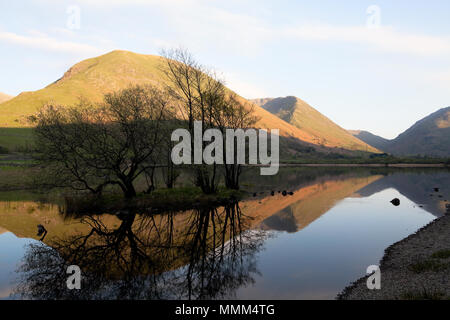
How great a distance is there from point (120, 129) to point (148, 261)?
80.3 ft

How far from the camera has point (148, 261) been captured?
22.2 metres

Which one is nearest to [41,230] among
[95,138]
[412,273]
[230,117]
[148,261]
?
[95,138]

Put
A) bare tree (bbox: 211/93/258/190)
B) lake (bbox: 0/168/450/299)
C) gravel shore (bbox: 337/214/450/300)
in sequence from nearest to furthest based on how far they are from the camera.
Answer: gravel shore (bbox: 337/214/450/300) < lake (bbox: 0/168/450/299) < bare tree (bbox: 211/93/258/190)

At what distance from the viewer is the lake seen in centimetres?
1762

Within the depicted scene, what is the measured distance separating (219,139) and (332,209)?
21778mm

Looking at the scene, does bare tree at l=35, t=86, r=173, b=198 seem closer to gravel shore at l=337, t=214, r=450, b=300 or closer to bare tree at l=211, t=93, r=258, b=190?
bare tree at l=211, t=93, r=258, b=190

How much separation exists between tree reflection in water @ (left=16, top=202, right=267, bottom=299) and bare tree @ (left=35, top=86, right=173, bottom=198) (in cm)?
870

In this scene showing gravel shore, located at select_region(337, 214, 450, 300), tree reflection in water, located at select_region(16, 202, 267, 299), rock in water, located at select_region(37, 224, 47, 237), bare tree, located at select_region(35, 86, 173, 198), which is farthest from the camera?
bare tree, located at select_region(35, 86, 173, 198)

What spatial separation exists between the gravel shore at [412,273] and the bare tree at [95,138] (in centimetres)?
3262

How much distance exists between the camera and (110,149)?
133 feet

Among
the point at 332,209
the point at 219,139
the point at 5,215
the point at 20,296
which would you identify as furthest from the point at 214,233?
the point at 5,215

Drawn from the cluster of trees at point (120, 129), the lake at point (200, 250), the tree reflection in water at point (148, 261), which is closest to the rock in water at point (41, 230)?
the lake at point (200, 250)

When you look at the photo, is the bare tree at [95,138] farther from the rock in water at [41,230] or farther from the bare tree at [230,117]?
the bare tree at [230,117]

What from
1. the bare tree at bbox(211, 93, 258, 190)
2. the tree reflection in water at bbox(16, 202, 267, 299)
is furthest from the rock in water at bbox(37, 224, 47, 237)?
the bare tree at bbox(211, 93, 258, 190)
